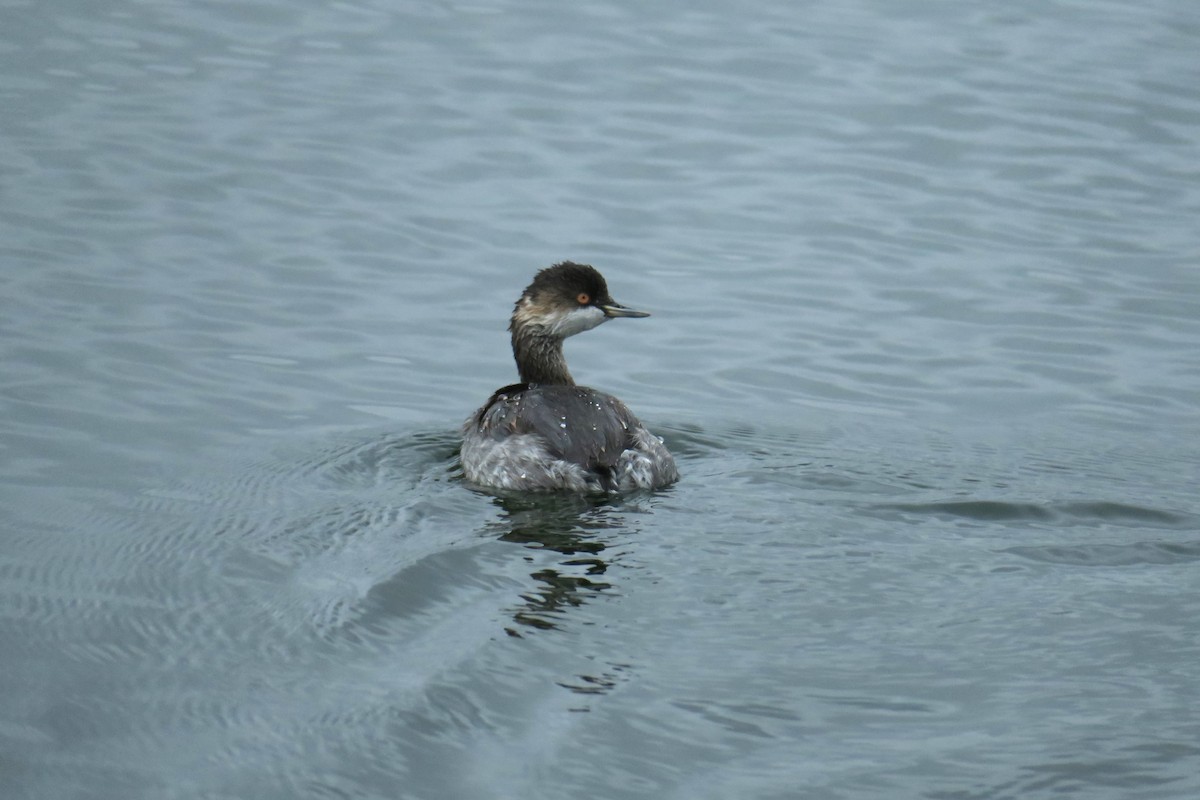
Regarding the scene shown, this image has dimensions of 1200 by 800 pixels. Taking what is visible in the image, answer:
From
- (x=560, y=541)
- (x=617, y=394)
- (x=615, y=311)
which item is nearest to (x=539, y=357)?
(x=615, y=311)

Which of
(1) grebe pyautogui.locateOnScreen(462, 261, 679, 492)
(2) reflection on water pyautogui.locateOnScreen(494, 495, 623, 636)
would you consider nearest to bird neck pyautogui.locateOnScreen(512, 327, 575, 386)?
(1) grebe pyautogui.locateOnScreen(462, 261, 679, 492)

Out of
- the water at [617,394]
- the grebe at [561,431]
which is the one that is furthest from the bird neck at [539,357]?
the water at [617,394]

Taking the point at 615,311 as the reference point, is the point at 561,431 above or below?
below

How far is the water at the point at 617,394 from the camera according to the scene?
19.4 feet

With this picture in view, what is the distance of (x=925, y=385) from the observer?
1130 centimetres

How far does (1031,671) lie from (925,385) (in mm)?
5048

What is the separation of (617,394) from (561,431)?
7.61ft

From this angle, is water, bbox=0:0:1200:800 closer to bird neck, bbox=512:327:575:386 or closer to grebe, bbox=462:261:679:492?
grebe, bbox=462:261:679:492

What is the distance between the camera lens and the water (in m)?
5.92

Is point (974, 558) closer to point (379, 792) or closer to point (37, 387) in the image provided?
point (379, 792)

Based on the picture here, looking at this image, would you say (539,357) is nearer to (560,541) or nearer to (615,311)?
(615,311)

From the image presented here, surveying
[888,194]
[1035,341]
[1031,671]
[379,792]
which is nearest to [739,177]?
[888,194]

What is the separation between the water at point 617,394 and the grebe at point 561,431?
0.19 m

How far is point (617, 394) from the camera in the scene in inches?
438
